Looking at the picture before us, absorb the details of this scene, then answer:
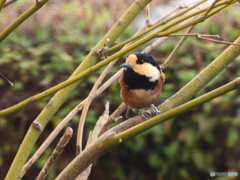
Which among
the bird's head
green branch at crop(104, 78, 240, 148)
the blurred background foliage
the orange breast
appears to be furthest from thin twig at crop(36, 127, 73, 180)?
the blurred background foliage

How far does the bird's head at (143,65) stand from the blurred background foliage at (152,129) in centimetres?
154

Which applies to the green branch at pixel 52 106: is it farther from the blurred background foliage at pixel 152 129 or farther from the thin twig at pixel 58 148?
the blurred background foliage at pixel 152 129

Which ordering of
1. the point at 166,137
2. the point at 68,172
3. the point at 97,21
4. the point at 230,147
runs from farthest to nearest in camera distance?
the point at 97,21 < the point at 166,137 < the point at 230,147 < the point at 68,172

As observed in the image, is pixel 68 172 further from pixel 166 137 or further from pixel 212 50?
pixel 212 50

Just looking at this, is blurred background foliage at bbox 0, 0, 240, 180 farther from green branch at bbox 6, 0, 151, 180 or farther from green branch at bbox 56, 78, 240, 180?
green branch at bbox 56, 78, 240, 180

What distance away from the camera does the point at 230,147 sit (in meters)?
3.25

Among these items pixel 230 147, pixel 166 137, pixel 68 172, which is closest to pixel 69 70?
pixel 166 137

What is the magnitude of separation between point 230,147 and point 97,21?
225cm

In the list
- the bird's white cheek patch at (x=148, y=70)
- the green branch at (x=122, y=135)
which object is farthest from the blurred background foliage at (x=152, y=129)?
the green branch at (x=122, y=135)

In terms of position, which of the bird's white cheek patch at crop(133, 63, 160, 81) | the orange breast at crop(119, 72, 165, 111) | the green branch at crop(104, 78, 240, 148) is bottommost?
the orange breast at crop(119, 72, 165, 111)

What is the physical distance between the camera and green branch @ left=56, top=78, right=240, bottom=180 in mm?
861

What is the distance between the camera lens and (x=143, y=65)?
1.81 m

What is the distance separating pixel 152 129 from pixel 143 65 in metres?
1.68

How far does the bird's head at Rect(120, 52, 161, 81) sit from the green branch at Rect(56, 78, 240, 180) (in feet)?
2.56
